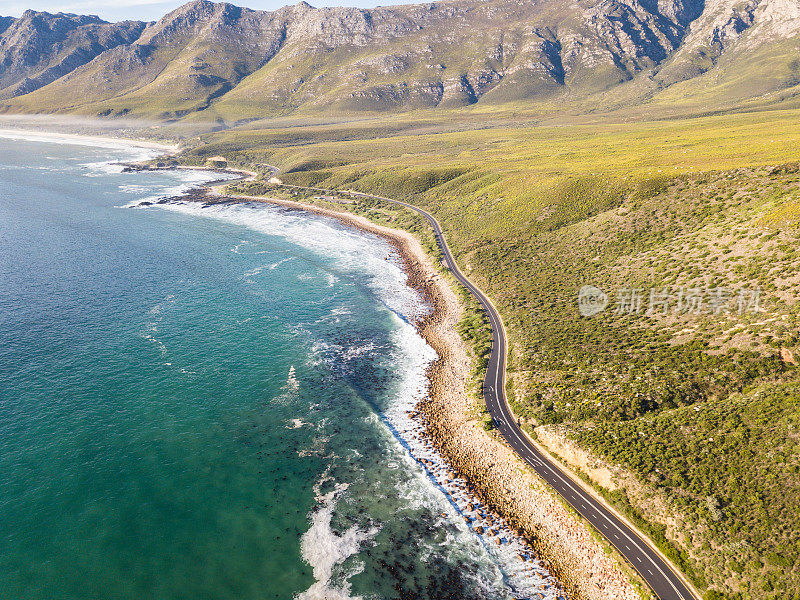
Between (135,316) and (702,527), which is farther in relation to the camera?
(135,316)

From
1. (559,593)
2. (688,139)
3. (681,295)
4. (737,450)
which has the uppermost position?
(688,139)

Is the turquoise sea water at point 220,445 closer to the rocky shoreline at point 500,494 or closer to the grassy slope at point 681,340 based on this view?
the rocky shoreline at point 500,494

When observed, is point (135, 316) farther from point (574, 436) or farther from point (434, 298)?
point (574, 436)

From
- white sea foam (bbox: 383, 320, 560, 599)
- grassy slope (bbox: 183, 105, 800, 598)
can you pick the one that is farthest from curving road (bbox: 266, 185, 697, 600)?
white sea foam (bbox: 383, 320, 560, 599)

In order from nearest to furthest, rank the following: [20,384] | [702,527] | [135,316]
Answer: [702,527] < [20,384] < [135,316]

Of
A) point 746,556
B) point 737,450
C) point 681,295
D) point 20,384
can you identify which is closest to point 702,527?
point 746,556

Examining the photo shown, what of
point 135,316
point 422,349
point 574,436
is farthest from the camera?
point 135,316

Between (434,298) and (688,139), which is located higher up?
(688,139)

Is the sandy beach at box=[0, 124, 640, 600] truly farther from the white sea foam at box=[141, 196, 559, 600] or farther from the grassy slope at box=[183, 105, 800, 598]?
the grassy slope at box=[183, 105, 800, 598]
